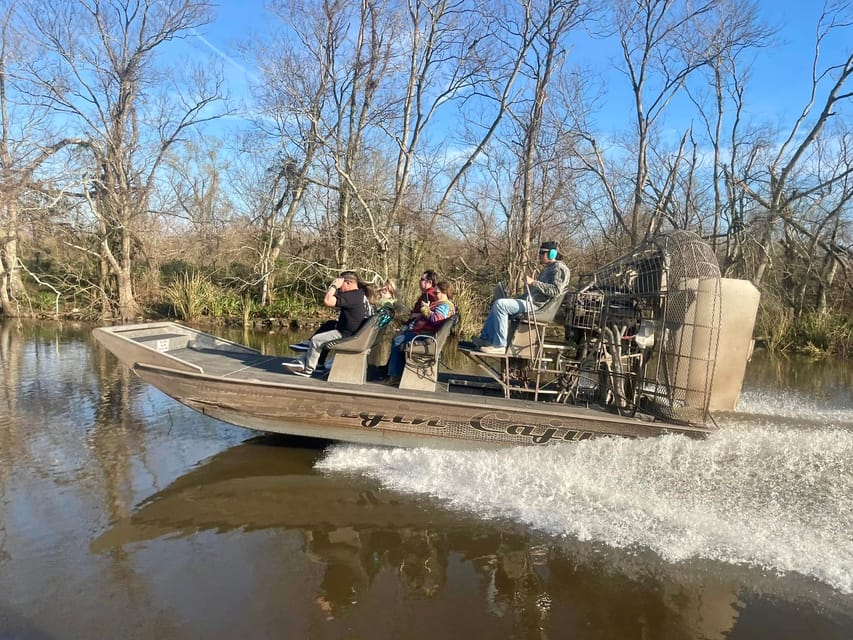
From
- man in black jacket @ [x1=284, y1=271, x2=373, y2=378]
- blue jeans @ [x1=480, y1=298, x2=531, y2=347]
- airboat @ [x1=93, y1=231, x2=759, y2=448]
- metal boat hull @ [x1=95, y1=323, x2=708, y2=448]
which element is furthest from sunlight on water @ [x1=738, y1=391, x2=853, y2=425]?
man in black jacket @ [x1=284, y1=271, x2=373, y2=378]

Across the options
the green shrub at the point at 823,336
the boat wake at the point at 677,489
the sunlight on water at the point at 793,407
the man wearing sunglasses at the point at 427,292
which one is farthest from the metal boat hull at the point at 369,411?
the green shrub at the point at 823,336

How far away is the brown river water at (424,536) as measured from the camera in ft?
11.8

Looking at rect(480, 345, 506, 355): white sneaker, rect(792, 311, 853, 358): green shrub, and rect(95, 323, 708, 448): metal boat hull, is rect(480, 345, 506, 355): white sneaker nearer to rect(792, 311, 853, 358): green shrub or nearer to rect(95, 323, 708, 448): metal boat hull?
rect(95, 323, 708, 448): metal boat hull

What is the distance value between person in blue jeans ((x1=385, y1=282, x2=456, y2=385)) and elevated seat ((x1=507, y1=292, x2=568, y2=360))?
0.83m

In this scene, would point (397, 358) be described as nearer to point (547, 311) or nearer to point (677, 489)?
point (547, 311)

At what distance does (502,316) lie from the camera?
6.50 m

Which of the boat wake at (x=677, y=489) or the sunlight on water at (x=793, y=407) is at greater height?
the sunlight on water at (x=793, y=407)

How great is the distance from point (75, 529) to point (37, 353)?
10.5 m

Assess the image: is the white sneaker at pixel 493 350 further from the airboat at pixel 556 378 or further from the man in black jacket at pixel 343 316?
the man in black jacket at pixel 343 316

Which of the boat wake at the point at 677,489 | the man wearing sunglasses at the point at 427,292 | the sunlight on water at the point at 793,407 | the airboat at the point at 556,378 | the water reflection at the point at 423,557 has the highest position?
the man wearing sunglasses at the point at 427,292

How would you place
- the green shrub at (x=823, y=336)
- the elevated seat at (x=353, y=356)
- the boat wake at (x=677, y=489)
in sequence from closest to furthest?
the boat wake at (x=677, y=489)
the elevated seat at (x=353, y=356)
the green shrub at (x=823, y=336)

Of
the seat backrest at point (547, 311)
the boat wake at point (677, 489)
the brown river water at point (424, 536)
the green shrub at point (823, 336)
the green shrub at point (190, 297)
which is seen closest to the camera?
the brown river water at point (424, 536)

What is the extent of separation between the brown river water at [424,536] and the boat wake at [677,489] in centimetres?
2

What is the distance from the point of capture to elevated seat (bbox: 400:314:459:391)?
6430 millimetres
